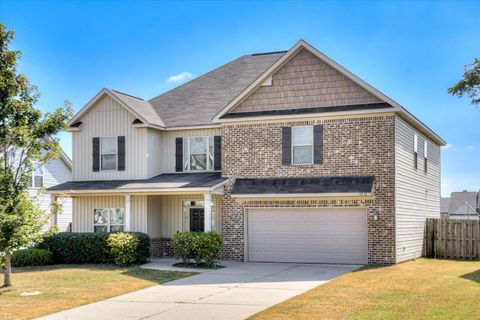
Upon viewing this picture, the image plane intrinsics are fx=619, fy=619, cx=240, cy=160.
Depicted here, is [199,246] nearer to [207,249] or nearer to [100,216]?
[207,249]

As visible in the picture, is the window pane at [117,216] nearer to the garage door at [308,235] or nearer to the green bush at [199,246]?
the green bush at [199,246]

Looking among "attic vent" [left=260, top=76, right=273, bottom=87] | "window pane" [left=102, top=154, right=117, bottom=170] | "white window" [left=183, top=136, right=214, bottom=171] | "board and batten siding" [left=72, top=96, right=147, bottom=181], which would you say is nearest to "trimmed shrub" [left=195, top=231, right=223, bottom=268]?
"white window" [left=183, top=136, right=214, bottom=171]

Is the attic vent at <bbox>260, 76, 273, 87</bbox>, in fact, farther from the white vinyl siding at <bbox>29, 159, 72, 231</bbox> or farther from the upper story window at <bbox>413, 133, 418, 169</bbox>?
the white vinyl siding at <bbox>29, 159, 72, 231</bbox>

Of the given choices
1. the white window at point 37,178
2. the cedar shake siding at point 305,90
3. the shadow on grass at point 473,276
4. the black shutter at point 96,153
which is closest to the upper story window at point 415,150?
the cedar shake siding at point 305,90

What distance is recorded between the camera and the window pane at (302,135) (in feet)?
75.5

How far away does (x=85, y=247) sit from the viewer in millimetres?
23688

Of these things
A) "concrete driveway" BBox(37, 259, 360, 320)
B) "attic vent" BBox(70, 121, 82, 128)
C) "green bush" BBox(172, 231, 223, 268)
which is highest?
"attic vent" BBox(70, 121, 82, 128)

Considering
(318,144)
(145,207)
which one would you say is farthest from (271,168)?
(145,207)

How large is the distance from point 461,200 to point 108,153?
58.1 m

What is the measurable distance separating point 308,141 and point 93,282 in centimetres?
938

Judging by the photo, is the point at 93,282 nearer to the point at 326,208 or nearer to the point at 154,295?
the point at 154,295

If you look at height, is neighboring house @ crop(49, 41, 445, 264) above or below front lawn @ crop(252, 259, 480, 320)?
above

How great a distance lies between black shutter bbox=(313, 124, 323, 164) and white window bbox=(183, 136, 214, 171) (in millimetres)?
4892

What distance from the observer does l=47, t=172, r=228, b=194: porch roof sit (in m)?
23.3
